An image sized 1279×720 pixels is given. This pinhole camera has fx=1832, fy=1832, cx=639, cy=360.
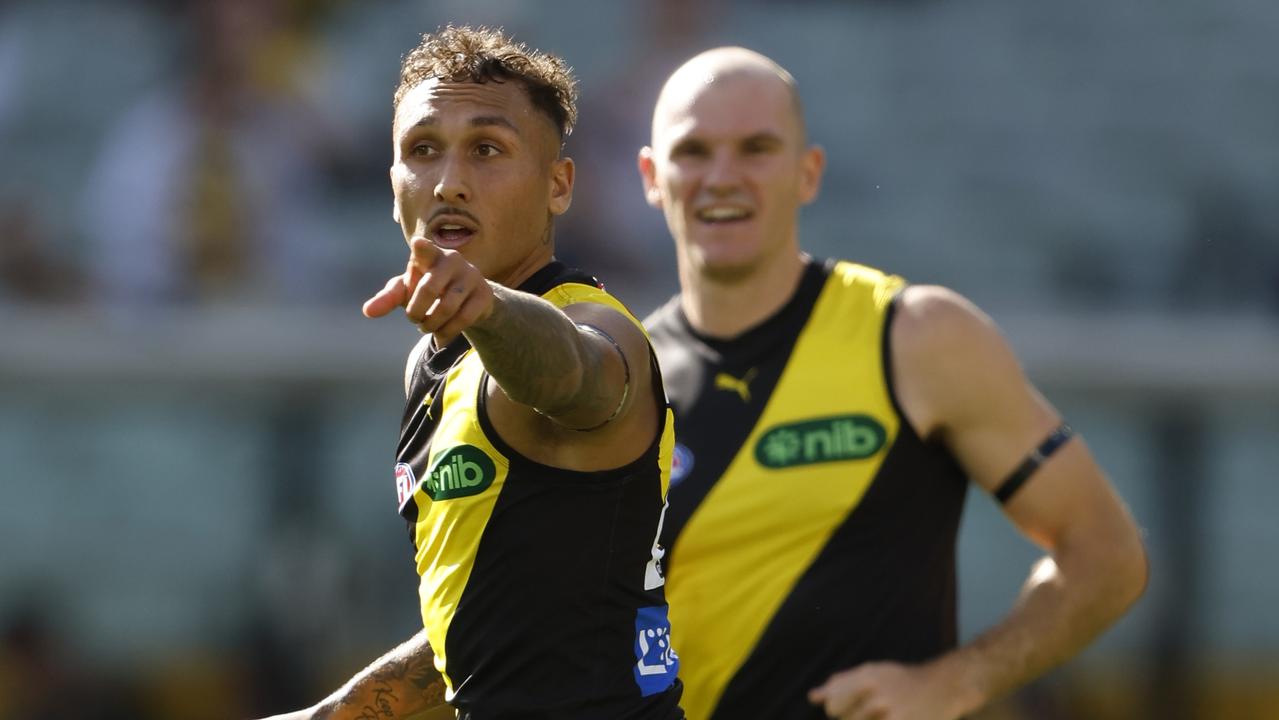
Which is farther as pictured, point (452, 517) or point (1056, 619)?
point (1056, 619)

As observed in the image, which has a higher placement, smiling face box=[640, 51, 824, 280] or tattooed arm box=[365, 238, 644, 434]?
smiling face box=[640, 51, 824, 280]

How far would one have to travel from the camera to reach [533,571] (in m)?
3.23

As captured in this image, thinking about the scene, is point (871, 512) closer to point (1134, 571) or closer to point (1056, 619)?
point (1056, 619)

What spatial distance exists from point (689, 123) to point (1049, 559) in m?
1.60

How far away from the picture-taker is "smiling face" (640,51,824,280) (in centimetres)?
517

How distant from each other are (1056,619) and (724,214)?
4.72 ft

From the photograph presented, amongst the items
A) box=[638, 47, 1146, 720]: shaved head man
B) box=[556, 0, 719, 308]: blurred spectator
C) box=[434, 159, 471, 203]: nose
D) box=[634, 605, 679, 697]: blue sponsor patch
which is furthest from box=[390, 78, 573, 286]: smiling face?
box=[556, 0, 719, 308]: blurred spectator

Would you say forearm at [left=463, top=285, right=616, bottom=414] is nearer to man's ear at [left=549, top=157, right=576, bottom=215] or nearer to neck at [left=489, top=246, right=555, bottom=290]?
neck at [left=489, top=246, right=555, bottom=290]

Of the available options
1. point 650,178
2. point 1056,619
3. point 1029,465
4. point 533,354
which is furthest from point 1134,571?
point 533,354

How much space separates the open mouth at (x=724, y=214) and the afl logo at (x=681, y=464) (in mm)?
650

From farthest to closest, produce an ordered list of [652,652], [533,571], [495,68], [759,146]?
[759,146]
[495,68]
[652,652]
[533,571]

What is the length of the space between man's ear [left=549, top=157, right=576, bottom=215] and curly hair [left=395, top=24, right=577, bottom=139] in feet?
0.20

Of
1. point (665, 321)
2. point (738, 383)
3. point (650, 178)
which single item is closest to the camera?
point (738, 383)

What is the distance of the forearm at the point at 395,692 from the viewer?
384 cm
